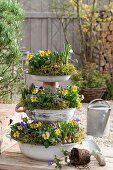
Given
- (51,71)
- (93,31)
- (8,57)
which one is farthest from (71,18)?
(51,71)

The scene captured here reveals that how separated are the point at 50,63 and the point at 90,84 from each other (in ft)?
12.3

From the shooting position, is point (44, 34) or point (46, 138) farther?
point (44, 34)

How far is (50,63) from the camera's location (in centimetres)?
259

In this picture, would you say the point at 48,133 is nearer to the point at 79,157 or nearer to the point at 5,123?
the point at 79,157

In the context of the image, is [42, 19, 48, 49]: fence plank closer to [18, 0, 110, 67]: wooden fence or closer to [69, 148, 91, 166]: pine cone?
[18, 0, 110, 67]: wooden fence

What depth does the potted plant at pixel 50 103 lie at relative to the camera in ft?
8.31

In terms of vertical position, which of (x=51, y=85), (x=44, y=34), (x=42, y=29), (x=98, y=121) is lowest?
(x=98, y=121)

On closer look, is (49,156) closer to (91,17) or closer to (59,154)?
(59,154)

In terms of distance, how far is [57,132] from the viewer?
8.08ft

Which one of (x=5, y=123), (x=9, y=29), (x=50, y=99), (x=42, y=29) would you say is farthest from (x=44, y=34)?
(x=50, y=99)

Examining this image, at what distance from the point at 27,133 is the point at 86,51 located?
17.8 ft

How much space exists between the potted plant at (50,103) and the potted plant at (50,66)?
0.12 m

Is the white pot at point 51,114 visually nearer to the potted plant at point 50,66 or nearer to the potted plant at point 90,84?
the potted plant at point 50,66

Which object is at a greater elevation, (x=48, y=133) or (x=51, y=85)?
(x=51, y=85)
